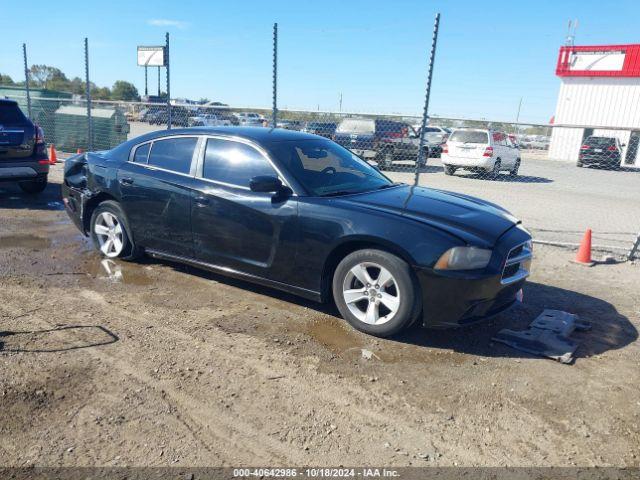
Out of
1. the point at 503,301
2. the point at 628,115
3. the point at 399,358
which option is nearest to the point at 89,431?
the point at 399,358

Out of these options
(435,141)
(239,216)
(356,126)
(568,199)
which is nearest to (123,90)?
(435,141)

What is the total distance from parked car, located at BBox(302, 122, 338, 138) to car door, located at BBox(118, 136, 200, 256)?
650cm

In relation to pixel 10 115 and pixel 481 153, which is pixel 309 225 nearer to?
pixel 10 115

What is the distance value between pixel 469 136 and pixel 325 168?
12.6m

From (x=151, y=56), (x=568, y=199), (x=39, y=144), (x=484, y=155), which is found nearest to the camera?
(x=39, y=144)

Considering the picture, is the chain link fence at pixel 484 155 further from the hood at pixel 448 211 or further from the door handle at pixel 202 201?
the door handle at pixel 202 201

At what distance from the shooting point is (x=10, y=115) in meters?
8.37

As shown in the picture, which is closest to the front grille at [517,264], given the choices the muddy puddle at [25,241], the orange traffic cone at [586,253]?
the orange traffic cone at [586,253]

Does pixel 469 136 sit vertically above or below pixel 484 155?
above

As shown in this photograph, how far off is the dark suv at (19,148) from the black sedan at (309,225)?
11.6ft

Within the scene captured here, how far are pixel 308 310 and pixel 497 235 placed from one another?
5.65 feet

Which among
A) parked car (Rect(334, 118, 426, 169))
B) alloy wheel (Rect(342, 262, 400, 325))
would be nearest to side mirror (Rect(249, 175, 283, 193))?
alloy wheel (Rect(342, 262, 400, 325))

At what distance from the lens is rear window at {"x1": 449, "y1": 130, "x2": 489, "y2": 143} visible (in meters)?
15.8

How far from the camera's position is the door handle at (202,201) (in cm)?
471
